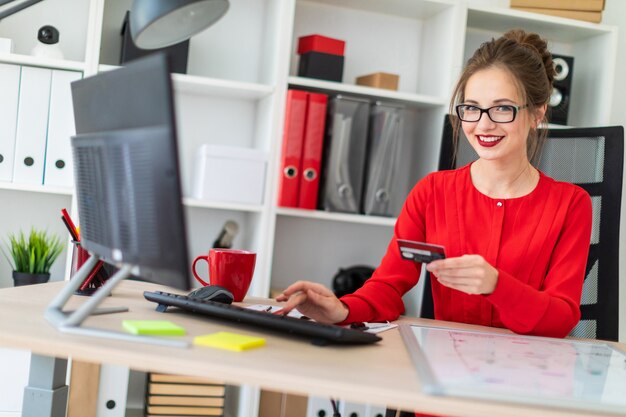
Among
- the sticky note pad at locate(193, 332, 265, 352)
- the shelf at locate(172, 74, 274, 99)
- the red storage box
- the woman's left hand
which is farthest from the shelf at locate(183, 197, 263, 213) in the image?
the sticky note pad at locate(193, 332, 265, 352)

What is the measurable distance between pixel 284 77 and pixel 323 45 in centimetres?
22

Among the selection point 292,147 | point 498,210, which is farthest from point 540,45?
point 292,147

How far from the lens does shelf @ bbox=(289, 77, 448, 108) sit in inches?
94.0

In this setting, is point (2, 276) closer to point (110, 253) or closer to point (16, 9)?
point (16, 9)

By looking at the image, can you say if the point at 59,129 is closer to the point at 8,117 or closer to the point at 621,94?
the point at 8,117

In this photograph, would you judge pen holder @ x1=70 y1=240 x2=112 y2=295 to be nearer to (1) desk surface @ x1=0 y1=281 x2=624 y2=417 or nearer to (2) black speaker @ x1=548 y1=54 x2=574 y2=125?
(1) desk surface @ x1=0 y1=281 x2=624 y2=417

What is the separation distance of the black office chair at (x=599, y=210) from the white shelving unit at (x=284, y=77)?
26.7 inches

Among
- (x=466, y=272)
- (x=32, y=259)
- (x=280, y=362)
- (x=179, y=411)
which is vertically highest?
(x=466, y=272)

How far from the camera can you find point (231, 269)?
1.37 m

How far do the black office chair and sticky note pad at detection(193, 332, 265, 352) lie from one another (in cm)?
97

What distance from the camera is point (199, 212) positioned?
2625mm

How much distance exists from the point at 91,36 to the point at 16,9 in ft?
3.28

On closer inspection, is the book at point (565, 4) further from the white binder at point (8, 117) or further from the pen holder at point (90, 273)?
the pen holder at point (90, 273)

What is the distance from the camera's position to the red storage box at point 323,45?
2.45m
